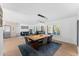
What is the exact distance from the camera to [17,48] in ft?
5.56

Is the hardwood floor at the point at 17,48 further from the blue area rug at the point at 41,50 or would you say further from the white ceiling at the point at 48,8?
the white ceiling at the point at 48,8

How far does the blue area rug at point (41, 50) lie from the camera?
5.63 feet

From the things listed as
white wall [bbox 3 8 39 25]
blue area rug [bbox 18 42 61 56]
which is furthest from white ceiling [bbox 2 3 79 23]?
blue area rug [bbox 18 42 61 56]

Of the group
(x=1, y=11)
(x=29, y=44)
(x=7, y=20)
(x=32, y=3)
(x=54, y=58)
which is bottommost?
(x=54, y=58)

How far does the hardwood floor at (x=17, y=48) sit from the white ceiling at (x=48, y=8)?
50cm

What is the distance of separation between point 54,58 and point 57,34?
429 millimetres

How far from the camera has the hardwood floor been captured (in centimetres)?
168

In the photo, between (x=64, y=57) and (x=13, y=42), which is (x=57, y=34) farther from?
(x=13, y=42)

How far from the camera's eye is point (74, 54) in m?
1.73

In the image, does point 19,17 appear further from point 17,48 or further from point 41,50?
point 41,50

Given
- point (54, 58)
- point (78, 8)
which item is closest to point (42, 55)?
point (54, 58)

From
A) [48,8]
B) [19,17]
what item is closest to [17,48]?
[19,17]

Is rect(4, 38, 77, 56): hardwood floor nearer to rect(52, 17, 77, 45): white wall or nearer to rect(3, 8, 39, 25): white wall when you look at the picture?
rect(52, 17, 77, 45): white wall

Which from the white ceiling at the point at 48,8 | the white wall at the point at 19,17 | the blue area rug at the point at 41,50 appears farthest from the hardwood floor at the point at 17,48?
the white ceiling at the point at 48,8
